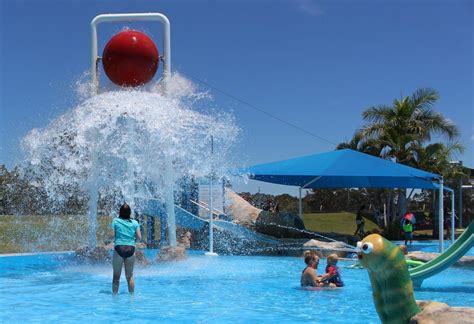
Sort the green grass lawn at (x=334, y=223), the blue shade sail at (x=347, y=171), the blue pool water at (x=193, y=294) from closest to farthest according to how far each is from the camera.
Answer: the blue pool water at (x=193, y=294), the blue shade sail at (x=347, y=171), the green grass lawn at (x=334, y=223)

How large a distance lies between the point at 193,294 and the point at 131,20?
614cm

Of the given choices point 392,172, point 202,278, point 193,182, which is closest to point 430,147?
point 392,172

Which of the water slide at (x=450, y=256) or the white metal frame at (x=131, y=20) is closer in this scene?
the water slide at (x=450, y=256)

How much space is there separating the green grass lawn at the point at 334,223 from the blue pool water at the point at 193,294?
10.4 metres

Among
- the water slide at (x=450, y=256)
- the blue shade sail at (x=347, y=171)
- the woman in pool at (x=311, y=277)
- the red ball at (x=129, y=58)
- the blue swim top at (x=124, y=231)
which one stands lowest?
the woman in pool at (x=311, y=277)

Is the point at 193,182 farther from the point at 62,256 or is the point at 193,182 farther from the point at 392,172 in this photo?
the point at 392,172

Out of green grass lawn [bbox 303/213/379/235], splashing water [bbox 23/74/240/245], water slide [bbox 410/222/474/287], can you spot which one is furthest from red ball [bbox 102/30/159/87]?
green grass lawn [bbox 303/213/379/235]

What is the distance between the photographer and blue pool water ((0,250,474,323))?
→ 6262 millimetres

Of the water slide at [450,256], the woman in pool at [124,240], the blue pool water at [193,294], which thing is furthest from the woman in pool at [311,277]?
the woman in pool at [124,240]

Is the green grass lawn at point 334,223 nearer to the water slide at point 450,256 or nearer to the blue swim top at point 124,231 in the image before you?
the water slide at point 450,256

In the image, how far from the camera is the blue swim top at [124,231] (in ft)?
23.3

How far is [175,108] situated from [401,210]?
39.3ft

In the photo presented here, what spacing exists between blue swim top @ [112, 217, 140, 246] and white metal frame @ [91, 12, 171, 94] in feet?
15.8

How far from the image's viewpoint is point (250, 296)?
300 inches
